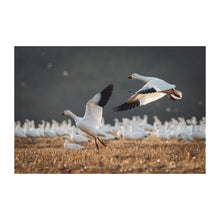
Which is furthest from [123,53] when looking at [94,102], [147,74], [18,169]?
[18,169]

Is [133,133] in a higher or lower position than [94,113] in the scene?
lower

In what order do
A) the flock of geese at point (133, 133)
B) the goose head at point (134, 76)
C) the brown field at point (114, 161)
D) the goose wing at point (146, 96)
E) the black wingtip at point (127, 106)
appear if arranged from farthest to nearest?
the flock of geese at point (133, 133)
the goose head at point (134, 76)
the black wingtip at point (127, 106)
the brown field at point (114, 161)
the goose wing at point (146, 96)

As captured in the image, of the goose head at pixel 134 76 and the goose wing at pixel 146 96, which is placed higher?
the goose head at pixel 134 76

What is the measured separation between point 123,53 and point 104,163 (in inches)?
75.6

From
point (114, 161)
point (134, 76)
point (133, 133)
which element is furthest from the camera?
point (133, 133)

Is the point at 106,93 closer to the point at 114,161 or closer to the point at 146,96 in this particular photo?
the point at 146,96

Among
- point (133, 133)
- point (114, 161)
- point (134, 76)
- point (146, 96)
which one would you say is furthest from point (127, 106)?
point (133, 133)

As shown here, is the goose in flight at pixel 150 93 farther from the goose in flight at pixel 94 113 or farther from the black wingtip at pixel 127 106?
the goose in flight at pixel 94 113

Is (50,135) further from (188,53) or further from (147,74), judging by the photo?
(188,53)

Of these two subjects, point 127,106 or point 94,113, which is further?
point 94,113

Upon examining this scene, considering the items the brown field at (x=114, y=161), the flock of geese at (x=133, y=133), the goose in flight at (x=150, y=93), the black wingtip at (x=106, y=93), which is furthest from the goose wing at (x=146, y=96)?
the brown field at (x=114, y=161)

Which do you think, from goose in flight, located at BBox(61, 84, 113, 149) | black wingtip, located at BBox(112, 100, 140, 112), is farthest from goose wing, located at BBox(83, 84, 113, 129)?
black wingtip, located at BBox(112, 100, 140, 112)

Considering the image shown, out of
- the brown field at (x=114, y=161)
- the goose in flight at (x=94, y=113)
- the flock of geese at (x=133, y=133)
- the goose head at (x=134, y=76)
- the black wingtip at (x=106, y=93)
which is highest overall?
the goose head at (x=134, y=76)

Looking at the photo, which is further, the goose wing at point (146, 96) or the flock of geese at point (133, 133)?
the flock of geese at point (133, 133)
